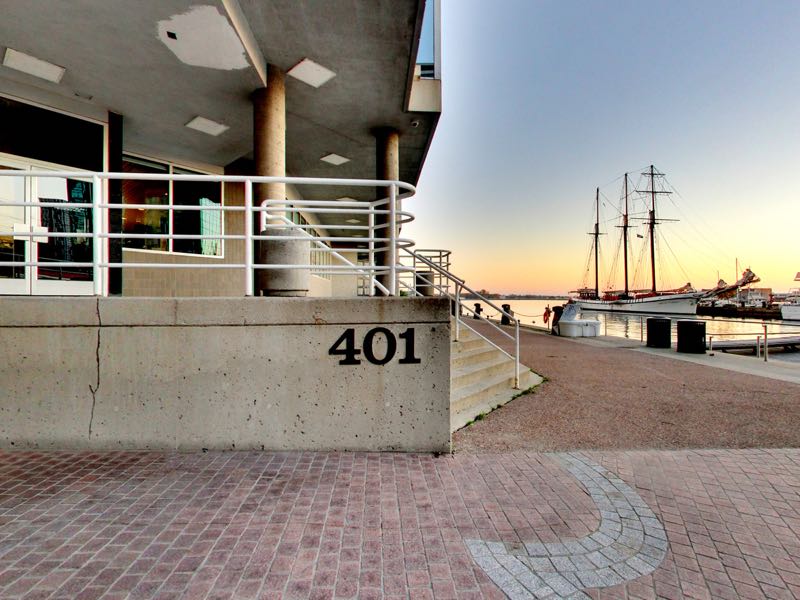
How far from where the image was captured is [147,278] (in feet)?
30.2

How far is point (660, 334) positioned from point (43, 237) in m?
16.8

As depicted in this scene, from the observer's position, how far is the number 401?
14.1ft

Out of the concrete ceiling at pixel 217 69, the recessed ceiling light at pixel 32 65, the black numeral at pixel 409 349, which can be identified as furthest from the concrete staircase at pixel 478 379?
the recessed ceiling light at pixel 32 65

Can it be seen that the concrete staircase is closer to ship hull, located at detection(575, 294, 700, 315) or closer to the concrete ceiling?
the concrete ceiling

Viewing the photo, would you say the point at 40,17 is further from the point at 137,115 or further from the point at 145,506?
the point at 145,506

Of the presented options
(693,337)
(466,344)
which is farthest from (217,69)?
(693,337)

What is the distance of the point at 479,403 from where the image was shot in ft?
20.1

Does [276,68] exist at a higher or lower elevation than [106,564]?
higher

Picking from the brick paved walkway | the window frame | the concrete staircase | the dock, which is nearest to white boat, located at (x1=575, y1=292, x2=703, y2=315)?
the dock

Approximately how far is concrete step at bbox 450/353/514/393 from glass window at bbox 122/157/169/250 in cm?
803

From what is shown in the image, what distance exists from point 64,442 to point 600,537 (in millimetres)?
5454

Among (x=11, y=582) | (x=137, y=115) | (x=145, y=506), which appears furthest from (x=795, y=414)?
(x=137, y=115)

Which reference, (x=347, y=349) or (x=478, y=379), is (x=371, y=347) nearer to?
(x=347, y=349)

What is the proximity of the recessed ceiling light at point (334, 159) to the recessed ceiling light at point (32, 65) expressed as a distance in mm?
6325
